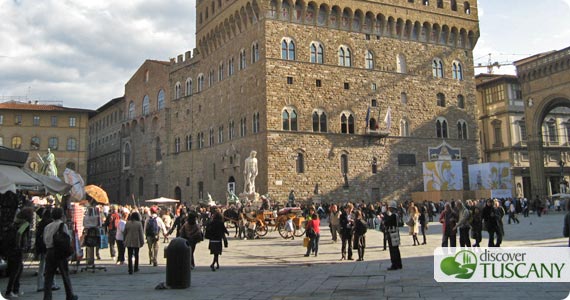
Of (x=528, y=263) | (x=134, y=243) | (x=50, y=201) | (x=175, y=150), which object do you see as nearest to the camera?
(x=528, y=263)

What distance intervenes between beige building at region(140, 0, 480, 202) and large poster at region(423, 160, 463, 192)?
165 cm

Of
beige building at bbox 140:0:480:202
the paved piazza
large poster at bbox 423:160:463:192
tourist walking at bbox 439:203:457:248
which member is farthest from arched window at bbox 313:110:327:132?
tourist walking at bbox 439:203:457:248

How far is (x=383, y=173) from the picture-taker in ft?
116

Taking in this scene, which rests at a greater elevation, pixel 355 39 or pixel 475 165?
pixel 355 39

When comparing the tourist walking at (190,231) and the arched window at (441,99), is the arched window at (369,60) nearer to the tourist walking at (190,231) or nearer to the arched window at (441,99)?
the arched window at (441,99)

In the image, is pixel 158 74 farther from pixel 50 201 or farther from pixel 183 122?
pixel 50 201

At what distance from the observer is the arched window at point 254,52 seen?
33188mm

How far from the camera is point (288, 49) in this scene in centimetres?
3319

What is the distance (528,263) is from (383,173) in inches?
1029

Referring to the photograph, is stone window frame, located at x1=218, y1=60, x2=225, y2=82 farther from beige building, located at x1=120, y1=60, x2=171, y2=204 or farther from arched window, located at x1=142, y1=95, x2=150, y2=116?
arched window, located at x1=142, y1=95, x2=150, y2=116

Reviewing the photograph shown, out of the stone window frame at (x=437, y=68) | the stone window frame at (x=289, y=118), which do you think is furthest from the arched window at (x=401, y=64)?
the stone window frame at (x=289, y=118)

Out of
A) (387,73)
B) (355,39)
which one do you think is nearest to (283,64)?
(355,39)

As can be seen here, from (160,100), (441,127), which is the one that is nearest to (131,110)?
(160,100)

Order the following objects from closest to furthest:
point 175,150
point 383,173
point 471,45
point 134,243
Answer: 1. point 134,243
2. point 383,173
3. point 471,45
4. point 175,150
